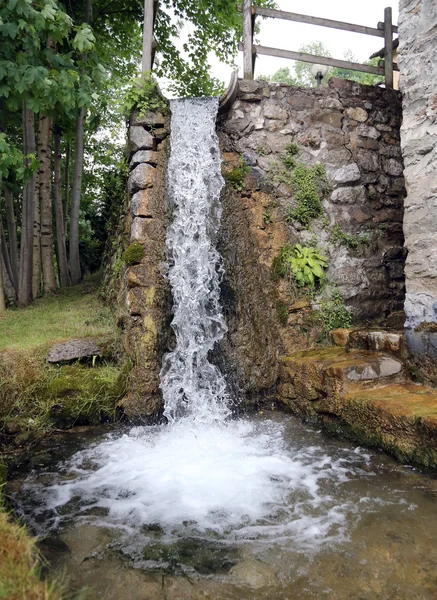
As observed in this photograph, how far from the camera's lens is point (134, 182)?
4.91 metres

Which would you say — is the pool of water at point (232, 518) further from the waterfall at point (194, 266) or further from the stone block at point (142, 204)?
the stone block at point (142, 204)

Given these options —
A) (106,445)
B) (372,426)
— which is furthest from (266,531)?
(106,445)

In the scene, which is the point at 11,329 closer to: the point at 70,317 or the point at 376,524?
the point at 70,317

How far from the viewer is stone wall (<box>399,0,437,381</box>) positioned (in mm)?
3635

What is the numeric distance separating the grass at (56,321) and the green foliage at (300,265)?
6.88 ft


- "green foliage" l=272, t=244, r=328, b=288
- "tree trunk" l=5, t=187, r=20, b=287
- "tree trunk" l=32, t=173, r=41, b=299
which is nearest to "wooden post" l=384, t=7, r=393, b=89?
"green foliage" l=272, t=244, r=328, b=288

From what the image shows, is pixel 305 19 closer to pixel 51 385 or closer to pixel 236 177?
pixel 236 177

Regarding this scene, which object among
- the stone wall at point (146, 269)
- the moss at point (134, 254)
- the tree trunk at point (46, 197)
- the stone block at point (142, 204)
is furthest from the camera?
the tree trunk at point (46, 197)

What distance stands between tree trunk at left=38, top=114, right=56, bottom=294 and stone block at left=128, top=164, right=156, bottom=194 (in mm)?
2962

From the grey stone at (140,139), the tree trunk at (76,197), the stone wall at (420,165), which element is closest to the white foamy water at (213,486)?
the stone wall at (420,165)

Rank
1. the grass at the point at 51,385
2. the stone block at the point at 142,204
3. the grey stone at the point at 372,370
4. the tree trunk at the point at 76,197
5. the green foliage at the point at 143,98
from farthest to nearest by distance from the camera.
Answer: the tree trunk at the point at 76,197, the green foliage at the point at 143,98, the stone block at the point at 142,204, the grass at the point at 51,385, the grey stone at the point at 372,370

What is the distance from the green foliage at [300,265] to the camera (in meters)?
5.03

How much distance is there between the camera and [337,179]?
17.7ft

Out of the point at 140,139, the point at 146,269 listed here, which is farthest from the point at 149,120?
the point at 146,269
